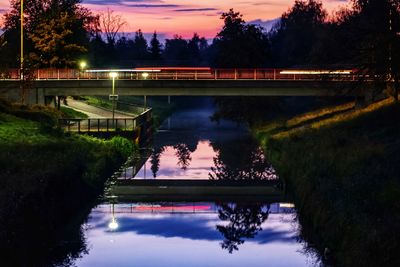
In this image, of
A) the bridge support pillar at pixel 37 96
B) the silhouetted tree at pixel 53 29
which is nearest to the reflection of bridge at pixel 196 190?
the bridge support pillar at pixel 37 96

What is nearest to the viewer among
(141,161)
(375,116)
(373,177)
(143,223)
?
(373,177)

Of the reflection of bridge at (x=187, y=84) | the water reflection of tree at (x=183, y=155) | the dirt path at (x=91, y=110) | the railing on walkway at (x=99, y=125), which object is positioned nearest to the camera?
the water reflection of tree at (x=183, y=155)

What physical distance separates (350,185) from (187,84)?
41.0 m

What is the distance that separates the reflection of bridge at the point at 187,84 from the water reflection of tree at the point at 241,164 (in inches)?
212

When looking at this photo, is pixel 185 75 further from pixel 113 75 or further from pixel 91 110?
pixel 91 110

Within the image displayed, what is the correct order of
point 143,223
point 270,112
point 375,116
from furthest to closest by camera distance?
point 270,112, point 375,116, point 143,223

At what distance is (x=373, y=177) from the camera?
29953 mm

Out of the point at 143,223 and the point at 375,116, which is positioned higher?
the point at 375,116

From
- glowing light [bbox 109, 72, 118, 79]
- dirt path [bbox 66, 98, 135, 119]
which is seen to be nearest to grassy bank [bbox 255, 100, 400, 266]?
glowing light [bbox 109, 72, 118, 79]

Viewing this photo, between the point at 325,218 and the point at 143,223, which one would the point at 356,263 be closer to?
the point at 325,218

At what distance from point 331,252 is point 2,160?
1696cm

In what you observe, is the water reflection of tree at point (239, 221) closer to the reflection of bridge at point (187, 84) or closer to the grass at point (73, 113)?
the reflection of bridge at point (187, 84)

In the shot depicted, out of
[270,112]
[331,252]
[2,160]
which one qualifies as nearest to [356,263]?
[331,252]

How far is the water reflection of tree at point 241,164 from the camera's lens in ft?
162
